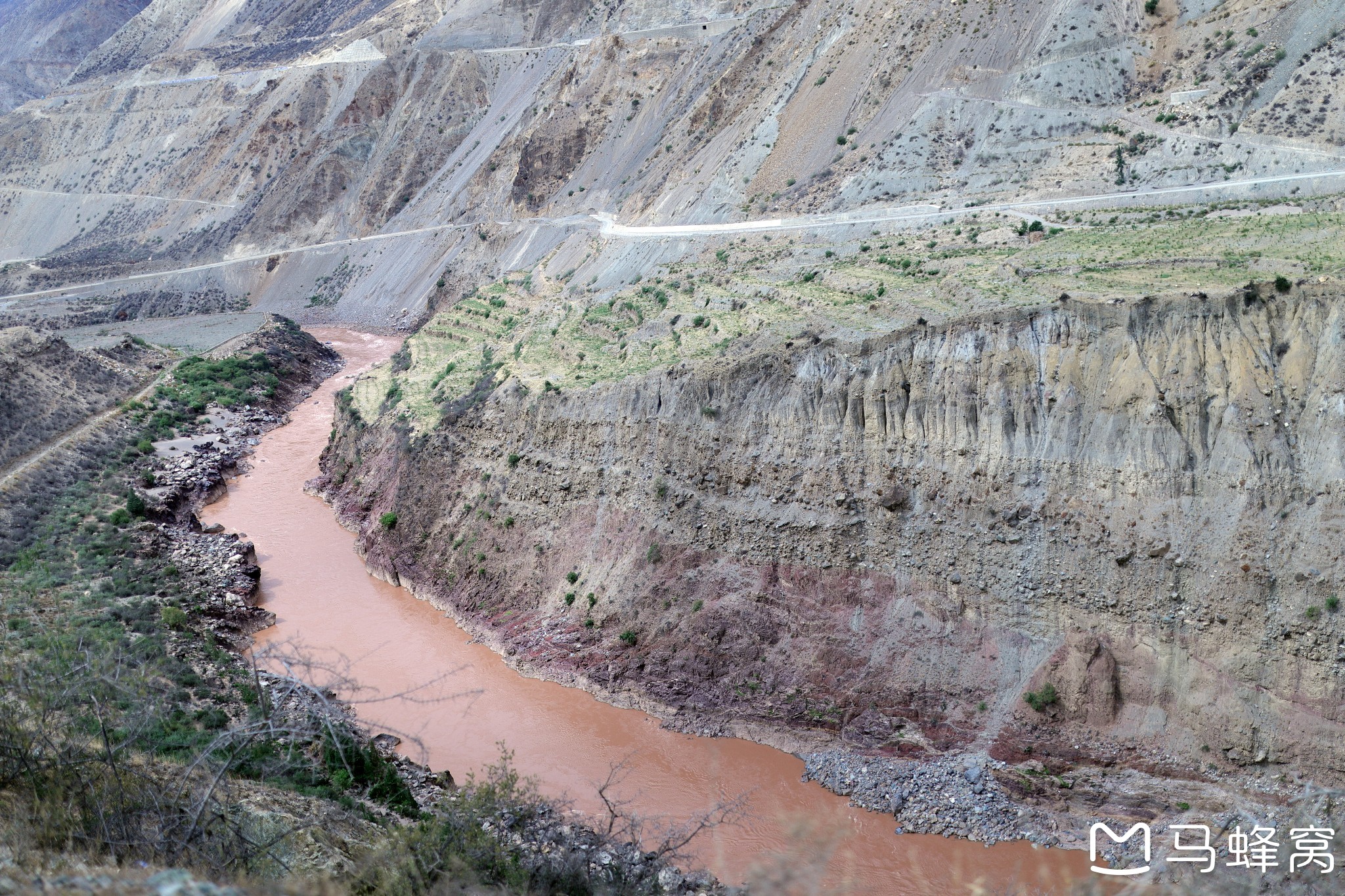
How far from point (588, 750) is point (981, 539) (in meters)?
10.8

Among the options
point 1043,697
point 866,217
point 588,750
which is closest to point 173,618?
point 588,750

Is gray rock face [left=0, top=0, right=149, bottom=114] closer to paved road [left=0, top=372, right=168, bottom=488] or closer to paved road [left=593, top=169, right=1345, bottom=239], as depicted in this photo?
paved road [left=0, top=372, right=168, bottom=488]

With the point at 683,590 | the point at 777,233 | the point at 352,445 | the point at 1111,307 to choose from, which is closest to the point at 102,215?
the point at 352,445

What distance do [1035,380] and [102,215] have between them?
4274 inches

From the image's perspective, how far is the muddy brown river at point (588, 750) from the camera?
64.8 feet

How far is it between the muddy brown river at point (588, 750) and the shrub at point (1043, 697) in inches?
125

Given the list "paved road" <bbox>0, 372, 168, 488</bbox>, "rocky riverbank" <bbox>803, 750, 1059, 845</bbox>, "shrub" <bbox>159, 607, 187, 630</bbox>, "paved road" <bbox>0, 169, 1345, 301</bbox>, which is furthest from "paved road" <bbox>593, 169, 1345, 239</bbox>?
"paved road" <bbox>0, 372, 168, 488</bbox>

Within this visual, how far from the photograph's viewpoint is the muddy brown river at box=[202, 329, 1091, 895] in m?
19.8

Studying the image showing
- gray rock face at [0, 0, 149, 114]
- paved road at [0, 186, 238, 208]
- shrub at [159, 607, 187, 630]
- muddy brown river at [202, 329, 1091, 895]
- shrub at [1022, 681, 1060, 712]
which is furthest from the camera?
gray rock face at [0, 0, 149, 114]

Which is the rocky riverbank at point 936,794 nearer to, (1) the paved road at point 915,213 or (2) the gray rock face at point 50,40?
(1) the paved road at point 915,213

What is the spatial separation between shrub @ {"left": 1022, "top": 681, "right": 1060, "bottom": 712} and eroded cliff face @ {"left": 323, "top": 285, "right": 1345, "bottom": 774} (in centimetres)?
24

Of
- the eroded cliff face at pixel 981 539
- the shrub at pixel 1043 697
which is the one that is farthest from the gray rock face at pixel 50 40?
the shrub at pixel 1043 697

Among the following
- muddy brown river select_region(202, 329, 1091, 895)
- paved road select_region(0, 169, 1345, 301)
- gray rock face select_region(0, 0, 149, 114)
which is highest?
gray rock face select_region(0, 0, 149, 114)

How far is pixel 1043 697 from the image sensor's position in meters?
22.6
